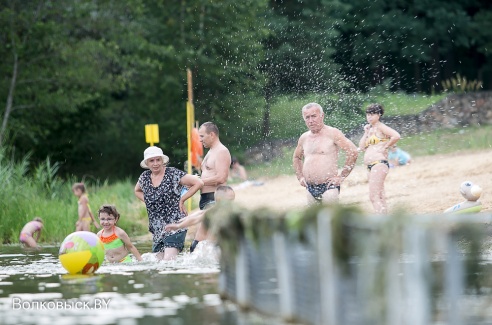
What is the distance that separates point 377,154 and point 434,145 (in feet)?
63.1

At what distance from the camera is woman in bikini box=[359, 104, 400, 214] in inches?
714

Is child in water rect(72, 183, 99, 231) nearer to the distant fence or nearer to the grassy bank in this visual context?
the grassy bank

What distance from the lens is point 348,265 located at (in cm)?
756

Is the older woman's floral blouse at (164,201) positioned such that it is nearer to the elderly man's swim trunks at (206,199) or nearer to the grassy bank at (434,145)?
the elderly man's swim trunks at (206,199)

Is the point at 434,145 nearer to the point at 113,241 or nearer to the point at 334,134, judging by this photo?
the point at 334,134

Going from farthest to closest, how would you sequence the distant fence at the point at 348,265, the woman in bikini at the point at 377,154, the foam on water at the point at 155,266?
the woman in bikini at the point at 377,154 < the foam on water at the point at 155,266 < the distant fence at the point at 348,265

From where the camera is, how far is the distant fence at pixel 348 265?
694 cm

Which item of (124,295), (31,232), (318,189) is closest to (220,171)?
(318,189)

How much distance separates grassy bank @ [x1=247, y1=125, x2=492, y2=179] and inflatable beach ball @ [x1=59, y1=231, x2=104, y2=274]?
66.0ft

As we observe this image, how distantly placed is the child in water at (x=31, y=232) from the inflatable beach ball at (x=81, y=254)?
681cm

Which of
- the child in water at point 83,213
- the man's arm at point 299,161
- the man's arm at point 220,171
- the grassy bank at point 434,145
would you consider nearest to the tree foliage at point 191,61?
the grassy bank at point 434,145

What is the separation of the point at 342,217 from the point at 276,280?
137 centimetres

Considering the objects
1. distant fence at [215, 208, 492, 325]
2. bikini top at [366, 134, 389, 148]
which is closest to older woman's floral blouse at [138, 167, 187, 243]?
bikini top at [366, 134, 389, 148]

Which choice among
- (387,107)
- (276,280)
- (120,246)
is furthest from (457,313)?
(387,107)
